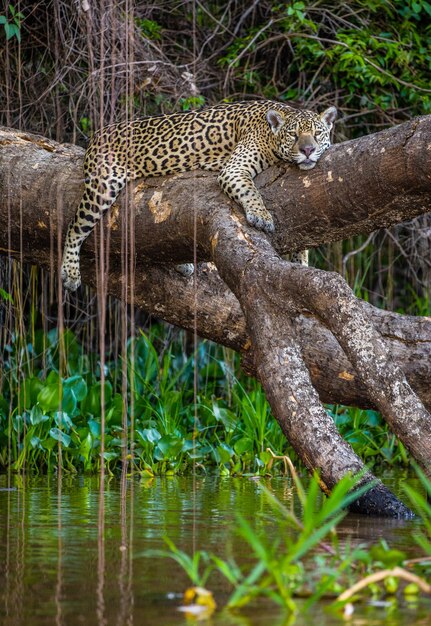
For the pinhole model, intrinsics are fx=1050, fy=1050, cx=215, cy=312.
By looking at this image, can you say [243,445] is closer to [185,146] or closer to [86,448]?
[86,448]

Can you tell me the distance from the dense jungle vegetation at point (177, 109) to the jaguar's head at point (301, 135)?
120cm

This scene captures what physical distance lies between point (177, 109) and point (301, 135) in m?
2.38

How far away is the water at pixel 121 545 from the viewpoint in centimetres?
286

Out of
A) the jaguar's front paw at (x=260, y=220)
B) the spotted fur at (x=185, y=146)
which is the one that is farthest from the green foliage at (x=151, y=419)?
the jaguar's front paw at (x=260, y=220)

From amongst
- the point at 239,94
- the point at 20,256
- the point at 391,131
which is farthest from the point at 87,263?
the point at 239,94

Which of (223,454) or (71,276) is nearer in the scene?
(71,276)

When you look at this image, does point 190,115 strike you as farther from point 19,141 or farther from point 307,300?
point 307,300

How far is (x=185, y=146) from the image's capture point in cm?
627

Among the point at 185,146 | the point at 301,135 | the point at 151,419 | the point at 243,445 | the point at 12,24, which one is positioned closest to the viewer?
the point at 301,135

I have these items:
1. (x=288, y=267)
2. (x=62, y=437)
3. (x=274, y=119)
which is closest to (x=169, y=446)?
(x=62, y=437)

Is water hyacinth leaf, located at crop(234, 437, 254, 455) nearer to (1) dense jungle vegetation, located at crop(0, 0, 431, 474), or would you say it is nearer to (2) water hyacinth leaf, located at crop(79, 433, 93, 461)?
(1) dense jungle vegetation, located at crop(0, 0, 431, 474)

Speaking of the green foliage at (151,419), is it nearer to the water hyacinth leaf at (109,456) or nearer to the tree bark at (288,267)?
the water hyacinth leaf at (109,456)

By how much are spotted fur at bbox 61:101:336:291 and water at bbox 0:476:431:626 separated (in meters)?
1.42

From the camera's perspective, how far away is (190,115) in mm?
6500
